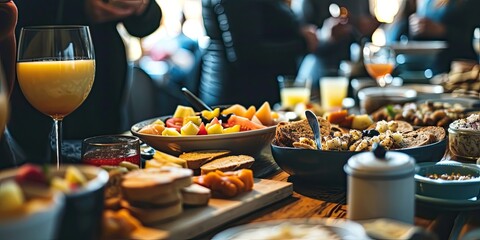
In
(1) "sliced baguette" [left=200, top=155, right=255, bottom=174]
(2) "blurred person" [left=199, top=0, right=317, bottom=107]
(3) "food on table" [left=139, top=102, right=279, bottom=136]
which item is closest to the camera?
(1) "sliced baguette" [left=200, top=155, right=255, bottom=174]

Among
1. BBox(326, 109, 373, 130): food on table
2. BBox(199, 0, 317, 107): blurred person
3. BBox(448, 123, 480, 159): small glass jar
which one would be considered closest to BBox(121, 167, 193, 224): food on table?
BBox(448, 123, 480, 159): small glass jar

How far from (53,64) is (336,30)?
10.2 feet

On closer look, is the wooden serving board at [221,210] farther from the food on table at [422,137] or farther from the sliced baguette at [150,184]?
the food on table at [422,137]

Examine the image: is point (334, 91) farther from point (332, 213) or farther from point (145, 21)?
point (332, 213)

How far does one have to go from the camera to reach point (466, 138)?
4.91 ft

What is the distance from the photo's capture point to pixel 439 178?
1.20 m

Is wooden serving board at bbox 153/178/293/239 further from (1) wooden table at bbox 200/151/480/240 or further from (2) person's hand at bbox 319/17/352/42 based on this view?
(2) person's hand at bbox 319/17/352/42

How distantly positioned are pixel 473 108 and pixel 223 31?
5.94 ft

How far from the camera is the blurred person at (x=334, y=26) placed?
4102 mm

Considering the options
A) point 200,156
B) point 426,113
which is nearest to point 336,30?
point 426,113

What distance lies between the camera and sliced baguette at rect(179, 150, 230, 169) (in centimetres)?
132

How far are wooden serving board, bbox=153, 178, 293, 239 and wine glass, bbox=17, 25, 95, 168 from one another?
37cm

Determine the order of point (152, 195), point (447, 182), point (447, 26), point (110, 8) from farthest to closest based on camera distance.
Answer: point (447, 26), point (110, 8), point (447, 182), point (152, 195)

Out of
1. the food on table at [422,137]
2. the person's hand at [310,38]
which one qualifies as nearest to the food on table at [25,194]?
the food on table at [422,137]
